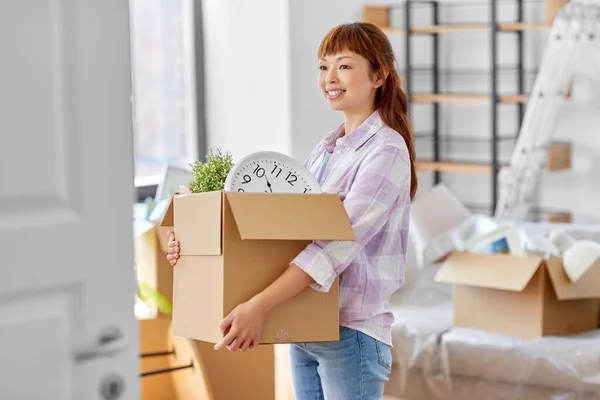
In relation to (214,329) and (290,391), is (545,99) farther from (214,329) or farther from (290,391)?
(214,329)

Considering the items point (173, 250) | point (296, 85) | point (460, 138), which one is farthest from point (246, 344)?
point (460, 138)

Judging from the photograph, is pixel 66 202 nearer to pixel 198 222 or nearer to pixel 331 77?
pixel 198 222

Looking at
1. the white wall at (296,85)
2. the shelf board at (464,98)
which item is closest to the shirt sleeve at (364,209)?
the white wall at (296,85)

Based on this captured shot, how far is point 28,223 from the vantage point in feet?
4.42

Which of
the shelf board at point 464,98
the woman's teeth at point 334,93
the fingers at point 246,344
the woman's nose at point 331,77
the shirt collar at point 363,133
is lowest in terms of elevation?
the fingers at point 246,344

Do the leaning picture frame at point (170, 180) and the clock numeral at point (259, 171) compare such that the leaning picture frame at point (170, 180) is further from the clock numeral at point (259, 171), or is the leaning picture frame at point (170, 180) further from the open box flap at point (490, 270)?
the clock numeral at point (259, 171)

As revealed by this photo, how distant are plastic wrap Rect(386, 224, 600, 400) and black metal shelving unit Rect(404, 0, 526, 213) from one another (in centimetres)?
111

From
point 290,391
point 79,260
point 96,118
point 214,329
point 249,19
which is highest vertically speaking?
point 249,19

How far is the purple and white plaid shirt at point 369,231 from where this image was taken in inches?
68.8

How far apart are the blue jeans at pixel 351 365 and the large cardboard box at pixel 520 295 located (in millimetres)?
1269

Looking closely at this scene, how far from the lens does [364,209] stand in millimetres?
1769

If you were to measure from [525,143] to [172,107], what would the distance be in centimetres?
155

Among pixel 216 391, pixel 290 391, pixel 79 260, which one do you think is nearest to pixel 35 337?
pixel 79 260

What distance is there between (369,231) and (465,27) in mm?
2750
